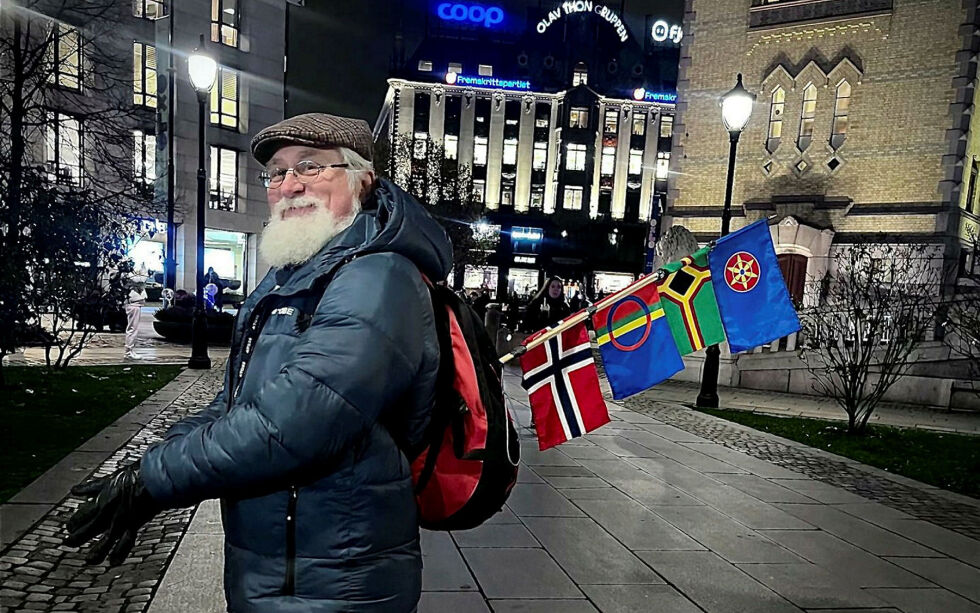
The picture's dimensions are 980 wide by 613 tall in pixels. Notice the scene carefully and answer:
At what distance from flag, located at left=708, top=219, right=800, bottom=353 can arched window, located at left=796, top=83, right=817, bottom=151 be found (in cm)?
1733

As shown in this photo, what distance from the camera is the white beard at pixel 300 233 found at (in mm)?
1987

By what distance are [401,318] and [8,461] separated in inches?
264

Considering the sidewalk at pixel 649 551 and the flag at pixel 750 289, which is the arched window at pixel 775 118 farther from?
the flag at pixel 750 289

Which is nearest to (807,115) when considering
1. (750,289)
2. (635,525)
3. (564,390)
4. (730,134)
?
(730,134)

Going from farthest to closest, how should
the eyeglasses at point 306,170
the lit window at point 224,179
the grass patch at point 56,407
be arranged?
the lit window at point 224,179 → the grass patch at point 56,407 → the eyeglasses at point 306,170

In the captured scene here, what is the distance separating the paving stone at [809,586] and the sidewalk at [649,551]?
0.04 feet

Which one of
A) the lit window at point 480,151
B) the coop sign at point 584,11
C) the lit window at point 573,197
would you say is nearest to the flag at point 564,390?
the lit window at point 573,197

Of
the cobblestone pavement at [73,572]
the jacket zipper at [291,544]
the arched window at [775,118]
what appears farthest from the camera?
the arched window at [775,118]

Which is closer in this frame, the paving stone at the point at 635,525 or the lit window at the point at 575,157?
the paving stone at the point at 635,525

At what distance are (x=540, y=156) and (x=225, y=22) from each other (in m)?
35.5

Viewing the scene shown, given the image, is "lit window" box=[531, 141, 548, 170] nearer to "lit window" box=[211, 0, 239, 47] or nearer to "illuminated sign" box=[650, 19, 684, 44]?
"illuminated sign" box=[650, 19, 684, 44]

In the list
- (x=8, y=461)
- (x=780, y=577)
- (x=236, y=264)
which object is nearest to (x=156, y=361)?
(x=8, y=461)

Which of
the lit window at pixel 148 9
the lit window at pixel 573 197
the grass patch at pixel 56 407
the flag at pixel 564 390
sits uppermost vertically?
the lit window at pixel 148 9

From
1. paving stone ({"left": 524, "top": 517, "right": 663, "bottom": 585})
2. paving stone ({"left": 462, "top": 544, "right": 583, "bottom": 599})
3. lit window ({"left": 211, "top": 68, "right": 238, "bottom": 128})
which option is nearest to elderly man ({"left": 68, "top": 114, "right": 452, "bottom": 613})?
paving stone ({"left": 462, "top": 544, "right": 583, "bottom": 599})
